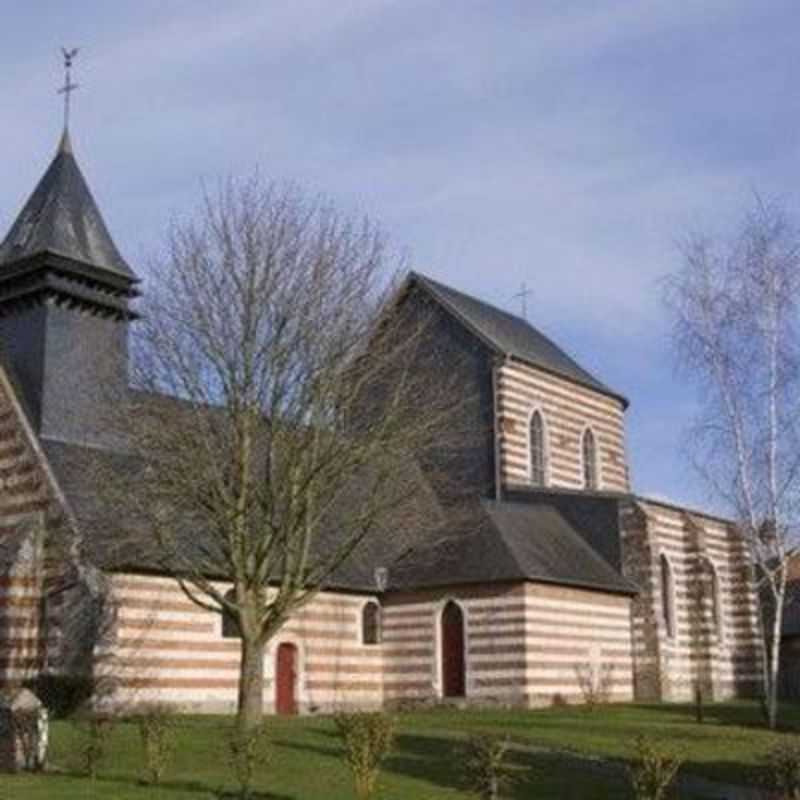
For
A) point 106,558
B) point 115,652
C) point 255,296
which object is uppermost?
point 255,296

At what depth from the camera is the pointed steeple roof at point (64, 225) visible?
37031 millimetres

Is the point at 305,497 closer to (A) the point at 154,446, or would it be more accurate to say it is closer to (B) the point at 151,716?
(A) the point at 154,446

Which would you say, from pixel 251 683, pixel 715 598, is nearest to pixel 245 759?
pixel 251 683

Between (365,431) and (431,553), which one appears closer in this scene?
(365,431)

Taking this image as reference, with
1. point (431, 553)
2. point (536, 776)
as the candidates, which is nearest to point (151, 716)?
point (536, 776)

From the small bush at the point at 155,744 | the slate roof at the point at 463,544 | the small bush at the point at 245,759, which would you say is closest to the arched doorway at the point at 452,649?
the slate roof at the point at 463,544

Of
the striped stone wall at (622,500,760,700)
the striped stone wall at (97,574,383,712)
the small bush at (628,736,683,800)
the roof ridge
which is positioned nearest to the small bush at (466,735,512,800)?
the small bush at (628,736,683,800)

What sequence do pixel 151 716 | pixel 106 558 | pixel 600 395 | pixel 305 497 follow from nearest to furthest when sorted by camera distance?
pixel 151 716 → pixel 305 497 → pixel 106 558 → pixel 600 395

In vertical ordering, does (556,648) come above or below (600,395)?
below

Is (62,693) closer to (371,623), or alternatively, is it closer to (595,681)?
(371,623)

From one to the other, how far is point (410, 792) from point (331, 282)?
13054mm

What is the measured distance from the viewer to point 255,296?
28.9 metres

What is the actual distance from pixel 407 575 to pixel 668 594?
32.8 ft

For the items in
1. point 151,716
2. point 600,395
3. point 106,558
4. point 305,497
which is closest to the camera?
point 151,716
